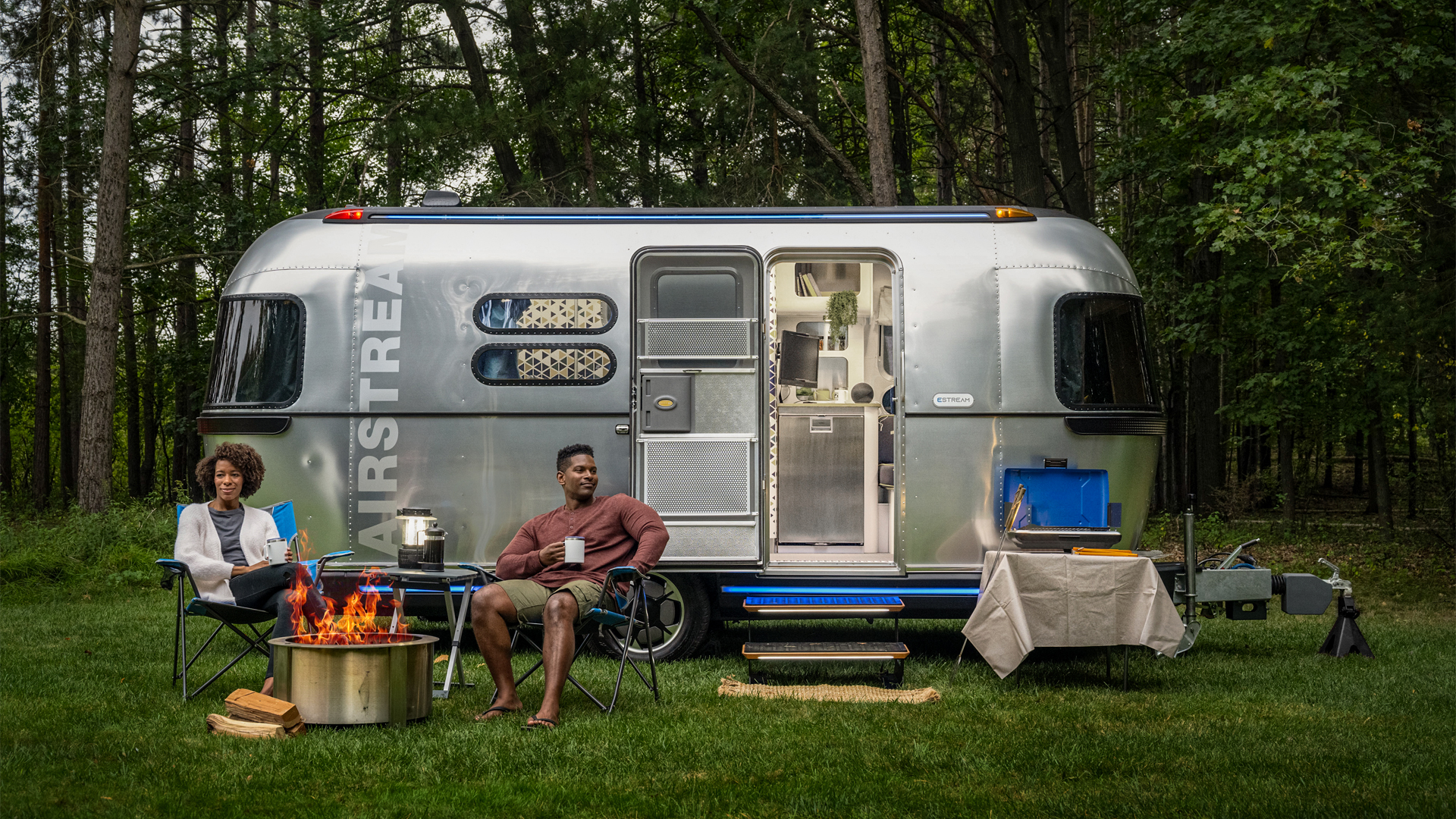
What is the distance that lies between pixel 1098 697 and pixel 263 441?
448 cm

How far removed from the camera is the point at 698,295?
6.95 metres

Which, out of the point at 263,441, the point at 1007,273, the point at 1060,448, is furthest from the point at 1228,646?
the point at 263,441

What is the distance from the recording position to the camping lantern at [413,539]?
5582 millimetres

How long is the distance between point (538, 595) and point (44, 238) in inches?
716

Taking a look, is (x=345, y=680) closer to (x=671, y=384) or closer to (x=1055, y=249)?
(x=671, y=384)

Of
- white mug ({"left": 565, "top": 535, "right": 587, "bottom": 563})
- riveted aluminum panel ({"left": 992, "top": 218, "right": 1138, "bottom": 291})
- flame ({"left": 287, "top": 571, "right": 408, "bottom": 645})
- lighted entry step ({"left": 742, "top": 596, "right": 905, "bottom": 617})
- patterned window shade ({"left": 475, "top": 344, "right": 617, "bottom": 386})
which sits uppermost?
riveted aluminum panel ({"left": 992, "top": 218, "right": 1138, "bottom": 291})

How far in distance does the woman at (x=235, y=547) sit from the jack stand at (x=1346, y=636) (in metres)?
5.55

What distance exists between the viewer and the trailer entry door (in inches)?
264

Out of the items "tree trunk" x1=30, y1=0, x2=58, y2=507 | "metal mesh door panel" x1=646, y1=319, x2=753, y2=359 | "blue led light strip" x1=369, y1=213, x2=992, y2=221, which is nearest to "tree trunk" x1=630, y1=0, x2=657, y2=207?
"tree trunk" x1=30, y1=0, x2=58, y2=507

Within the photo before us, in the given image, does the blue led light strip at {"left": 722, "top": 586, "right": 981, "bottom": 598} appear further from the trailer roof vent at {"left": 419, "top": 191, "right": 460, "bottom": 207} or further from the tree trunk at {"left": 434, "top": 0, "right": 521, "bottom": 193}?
the tree trunk at {"left": 434, "top": 0, "right": 521, "bottom": 193}

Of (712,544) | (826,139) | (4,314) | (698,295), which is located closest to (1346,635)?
(712,544)

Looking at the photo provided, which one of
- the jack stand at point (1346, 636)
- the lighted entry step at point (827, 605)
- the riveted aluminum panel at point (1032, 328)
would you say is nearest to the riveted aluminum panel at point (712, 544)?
the lighted entry step at point (827, 605)

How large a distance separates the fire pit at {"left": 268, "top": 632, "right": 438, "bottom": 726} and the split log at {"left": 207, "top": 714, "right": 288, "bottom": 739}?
147 millimetres

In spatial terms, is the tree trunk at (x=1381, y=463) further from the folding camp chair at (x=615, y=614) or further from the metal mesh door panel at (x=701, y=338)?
the folding camp chair at (x=615, y=614)
